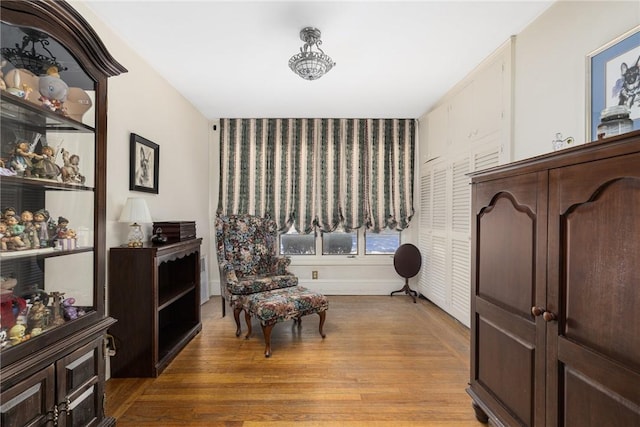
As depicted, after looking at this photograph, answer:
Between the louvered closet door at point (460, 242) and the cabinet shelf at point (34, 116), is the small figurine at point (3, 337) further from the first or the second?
the louvered closet door at point (460, 242)

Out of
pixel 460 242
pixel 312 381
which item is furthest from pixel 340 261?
pixel 312 381

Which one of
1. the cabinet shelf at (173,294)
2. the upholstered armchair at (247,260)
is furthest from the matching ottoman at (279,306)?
the cabinet shelf at (173,294)

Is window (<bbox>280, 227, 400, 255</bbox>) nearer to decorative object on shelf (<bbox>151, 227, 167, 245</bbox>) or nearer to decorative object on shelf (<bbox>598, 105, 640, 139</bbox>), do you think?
decorative object on shelf (<bbox>151, 227, 167, 245</bbox>)

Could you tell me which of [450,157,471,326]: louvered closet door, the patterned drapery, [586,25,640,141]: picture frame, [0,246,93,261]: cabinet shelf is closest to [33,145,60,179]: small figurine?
[0,246,93,261]: cabinet shelf

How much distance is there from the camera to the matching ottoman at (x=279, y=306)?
8.54 feet

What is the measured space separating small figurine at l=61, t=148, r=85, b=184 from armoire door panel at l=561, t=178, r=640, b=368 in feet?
6.99

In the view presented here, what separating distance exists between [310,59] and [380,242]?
296 cm

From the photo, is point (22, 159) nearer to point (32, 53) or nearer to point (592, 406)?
point (32, 53)

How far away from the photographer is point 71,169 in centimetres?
146

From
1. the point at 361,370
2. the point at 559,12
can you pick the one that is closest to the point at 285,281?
the point at 361,370

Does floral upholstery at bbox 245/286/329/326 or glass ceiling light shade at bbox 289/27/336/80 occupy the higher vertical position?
glass ceiling light shade at bbox 289/27/336/80

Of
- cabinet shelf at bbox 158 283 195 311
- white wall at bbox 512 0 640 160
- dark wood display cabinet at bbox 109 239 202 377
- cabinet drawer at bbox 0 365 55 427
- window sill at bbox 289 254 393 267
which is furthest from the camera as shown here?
window sill at bbox 289 254 393 267

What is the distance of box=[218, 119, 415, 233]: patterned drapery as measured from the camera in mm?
4363

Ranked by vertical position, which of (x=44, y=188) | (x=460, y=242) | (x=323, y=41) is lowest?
(x=460, y=242)
